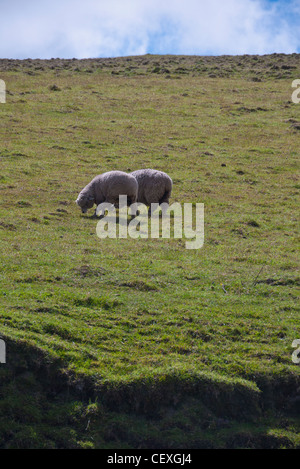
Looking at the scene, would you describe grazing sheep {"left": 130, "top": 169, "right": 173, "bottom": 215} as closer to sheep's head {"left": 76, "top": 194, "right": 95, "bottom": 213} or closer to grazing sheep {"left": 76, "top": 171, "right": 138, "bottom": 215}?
grazing sheep {"left": 76, "top": 171, "right": 138, "bottom": 215}

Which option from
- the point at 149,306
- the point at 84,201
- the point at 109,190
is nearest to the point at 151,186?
the point at 109,190

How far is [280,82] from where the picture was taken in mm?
39750

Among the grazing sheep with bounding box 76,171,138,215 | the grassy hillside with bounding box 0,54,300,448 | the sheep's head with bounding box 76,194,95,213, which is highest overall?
the grazing sheep with bounding box 76,171,138,215

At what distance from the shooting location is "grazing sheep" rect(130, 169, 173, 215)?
18.1 m

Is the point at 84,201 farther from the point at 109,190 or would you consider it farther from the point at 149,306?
the point at 149,306

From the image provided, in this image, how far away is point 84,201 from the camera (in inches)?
680

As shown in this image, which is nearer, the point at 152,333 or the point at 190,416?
the point at 190,416

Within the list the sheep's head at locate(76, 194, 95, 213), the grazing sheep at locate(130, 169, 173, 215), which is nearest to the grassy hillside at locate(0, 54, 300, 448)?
the sheep's head at locate(76, 194, 95, 213)

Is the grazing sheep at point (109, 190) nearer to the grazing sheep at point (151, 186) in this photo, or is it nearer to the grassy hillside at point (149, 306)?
the grassy hillside at point (149, 306)

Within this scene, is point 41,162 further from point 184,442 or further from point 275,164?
point 184,442

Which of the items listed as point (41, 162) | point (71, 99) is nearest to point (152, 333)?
point (41, 162)

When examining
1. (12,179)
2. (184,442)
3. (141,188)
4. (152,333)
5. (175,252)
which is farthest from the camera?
(12,179)

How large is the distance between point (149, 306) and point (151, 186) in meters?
8.23

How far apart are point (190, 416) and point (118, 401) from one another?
3.61 ft
